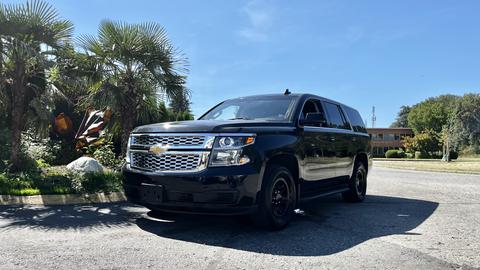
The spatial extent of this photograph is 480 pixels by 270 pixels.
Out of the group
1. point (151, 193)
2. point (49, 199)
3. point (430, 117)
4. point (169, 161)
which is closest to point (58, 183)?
point (49, 199)

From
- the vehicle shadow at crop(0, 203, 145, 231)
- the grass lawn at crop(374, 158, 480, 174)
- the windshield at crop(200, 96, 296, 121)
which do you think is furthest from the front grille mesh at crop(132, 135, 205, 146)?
the grass lawn at crop(374, 158, 480, 174)

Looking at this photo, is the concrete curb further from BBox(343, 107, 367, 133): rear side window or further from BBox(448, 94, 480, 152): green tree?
BBox(448, 94, 480, 152): green tree

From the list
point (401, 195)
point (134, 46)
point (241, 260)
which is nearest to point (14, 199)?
point (134, 46)

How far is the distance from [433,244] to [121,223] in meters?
4.12

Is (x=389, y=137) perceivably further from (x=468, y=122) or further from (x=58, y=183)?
(x=58, y=183)

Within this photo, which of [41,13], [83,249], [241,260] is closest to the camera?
[241,260]

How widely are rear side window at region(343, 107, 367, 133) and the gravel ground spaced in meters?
1.92

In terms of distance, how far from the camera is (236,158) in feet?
17.2

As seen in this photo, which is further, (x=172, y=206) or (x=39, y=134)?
(x=39, y=134)

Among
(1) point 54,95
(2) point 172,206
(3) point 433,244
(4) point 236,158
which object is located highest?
(1) point 54,95

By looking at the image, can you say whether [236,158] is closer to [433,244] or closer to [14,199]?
[433,244]

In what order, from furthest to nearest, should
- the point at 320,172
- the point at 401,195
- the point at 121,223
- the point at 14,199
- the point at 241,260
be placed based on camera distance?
the point at 401,195 < the point at 14,199 < the point at 320,172 < the point at 121,223 < the point at 241,260

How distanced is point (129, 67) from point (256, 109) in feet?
16.3

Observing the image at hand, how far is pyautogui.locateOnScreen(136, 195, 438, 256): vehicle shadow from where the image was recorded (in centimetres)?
504
